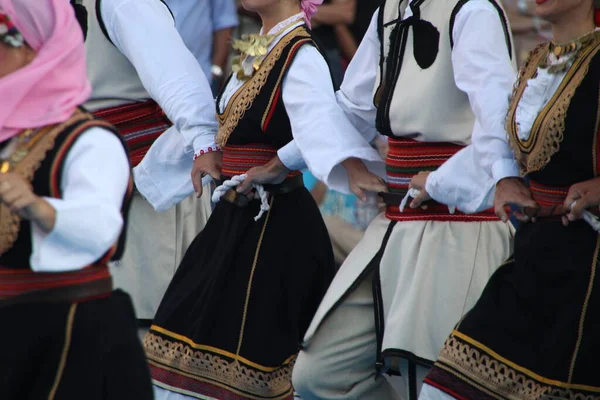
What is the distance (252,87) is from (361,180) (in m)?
0.54

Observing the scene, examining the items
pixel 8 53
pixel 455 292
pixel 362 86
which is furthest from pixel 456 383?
pixel 8 53

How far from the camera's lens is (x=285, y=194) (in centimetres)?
415

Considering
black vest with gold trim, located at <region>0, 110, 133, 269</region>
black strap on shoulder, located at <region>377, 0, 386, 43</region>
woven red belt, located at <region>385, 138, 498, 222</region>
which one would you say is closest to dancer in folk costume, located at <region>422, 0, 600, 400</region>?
woven red belt, located at <region>385, 138, 498, 222</region>

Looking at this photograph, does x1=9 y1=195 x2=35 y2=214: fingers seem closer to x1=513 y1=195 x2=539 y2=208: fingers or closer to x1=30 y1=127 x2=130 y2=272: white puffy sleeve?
x1=30 y1=127 x2=130 y2=272: white puffy sleeve

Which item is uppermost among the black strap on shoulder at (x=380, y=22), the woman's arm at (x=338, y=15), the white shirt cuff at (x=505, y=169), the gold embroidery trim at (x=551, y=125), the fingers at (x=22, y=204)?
→ the woman's arm at (x=338, y=15)

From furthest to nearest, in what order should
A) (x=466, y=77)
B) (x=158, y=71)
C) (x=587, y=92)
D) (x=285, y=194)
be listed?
(x=158, y=71), (x=285, y=194), (x=466, y=77), (x=587, y=92)

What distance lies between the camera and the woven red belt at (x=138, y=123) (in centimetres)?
463

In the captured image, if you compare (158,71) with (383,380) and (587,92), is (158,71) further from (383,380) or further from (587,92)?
(587,92)

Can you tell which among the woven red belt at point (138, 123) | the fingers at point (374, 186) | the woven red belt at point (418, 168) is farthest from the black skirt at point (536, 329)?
the woven red belt at point (138, 123)

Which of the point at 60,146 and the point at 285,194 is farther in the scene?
the point at 285,194

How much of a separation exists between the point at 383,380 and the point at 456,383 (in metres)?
0.60

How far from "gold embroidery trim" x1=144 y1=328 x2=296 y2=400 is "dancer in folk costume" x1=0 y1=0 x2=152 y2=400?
3.76 ft

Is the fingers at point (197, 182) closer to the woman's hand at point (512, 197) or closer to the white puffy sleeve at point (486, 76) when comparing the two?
the white puffy sleeve at point (486, 76)

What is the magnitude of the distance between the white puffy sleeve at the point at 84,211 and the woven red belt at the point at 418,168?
1.33 meters
